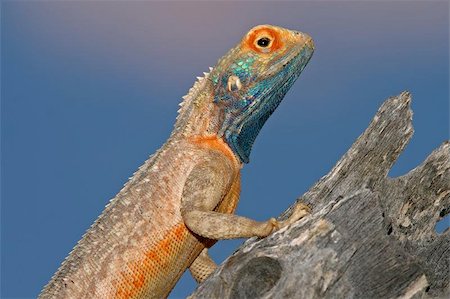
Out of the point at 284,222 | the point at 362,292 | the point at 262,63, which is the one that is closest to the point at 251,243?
the point at 284,222

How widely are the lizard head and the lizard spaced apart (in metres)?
0.02

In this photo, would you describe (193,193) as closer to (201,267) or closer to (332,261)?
(201,267)

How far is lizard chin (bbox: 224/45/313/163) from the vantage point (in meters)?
11.4

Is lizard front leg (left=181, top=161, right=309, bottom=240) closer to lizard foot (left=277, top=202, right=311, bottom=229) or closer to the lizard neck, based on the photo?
lizard foot (left=277, top=202, right=311, bottom=229)

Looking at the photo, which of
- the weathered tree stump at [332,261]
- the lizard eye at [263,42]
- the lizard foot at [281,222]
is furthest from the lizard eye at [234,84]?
the weathered tree stump at [332,261]

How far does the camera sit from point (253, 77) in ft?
37.2

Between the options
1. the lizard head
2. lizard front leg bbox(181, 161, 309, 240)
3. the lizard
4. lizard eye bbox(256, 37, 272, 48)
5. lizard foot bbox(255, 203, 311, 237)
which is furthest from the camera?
lizard eye bbox(256, 37, 272, 48)

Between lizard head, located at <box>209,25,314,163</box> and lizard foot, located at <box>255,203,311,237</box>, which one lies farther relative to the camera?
lizard head, located at <box>209,25,314,163</box>

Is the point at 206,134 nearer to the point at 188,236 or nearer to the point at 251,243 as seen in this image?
the point at 188,236

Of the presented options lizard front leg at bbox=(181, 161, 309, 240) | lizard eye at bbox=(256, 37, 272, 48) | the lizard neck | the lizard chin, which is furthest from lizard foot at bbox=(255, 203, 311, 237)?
lizard eye at bbox=(256, 37, 272, 48)

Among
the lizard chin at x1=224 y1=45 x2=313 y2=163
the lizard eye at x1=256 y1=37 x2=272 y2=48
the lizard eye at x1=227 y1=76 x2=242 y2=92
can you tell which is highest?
the lizard eye at x1=256 y1=37 x2=272 y2=48

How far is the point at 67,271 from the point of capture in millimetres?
10422

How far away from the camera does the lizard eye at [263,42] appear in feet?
37.7

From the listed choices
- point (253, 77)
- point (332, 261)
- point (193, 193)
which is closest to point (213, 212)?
point (193, 193)
